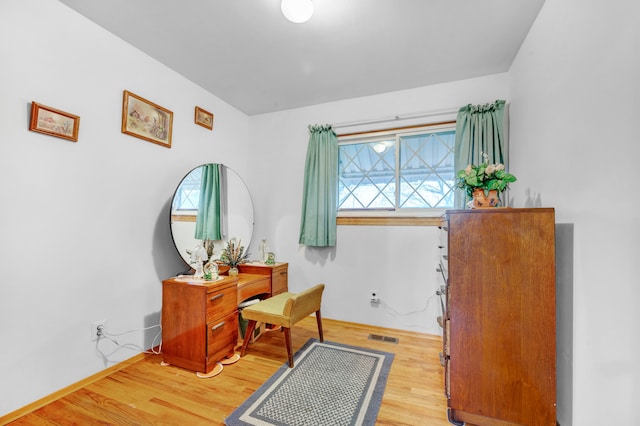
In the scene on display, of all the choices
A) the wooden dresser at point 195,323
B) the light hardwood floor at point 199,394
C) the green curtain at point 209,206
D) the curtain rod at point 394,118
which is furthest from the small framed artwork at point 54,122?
the curtain rod at point 394,118

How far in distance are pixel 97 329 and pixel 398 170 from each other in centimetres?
286

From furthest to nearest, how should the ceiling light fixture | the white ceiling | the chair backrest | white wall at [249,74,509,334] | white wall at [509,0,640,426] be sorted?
white wall at [249,74,509,334] → the chair backrest → the white ceiling → the ceiling light fixture → white wall at [509,0,640,426]

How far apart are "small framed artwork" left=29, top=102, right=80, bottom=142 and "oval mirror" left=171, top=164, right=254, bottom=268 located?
77cm

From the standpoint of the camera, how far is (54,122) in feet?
5.41

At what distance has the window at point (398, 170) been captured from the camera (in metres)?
2.67

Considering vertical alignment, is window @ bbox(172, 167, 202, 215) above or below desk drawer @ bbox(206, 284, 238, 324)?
above

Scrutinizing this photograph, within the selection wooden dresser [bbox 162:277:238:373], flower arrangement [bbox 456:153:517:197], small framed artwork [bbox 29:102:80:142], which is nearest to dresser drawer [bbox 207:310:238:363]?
wooden dresser [bbox 162:277:238:373]

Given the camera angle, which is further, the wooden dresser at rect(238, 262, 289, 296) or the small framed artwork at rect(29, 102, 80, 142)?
the wooden dresser at rect(238, 262, 289, 296)

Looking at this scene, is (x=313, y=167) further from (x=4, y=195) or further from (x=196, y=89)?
(x=4, y=195)

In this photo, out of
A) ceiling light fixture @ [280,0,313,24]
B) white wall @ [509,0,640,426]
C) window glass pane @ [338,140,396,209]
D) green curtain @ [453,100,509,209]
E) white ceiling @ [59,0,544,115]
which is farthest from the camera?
window glass pane @ [338,140,396,209]

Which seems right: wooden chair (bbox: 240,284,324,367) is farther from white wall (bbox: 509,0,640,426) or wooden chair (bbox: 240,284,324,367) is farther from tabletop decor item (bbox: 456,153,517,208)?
white wall (bbox: 509,0,640,426)

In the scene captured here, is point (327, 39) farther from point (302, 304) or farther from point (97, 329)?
point (97, 329)

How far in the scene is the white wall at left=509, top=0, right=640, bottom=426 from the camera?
38.6 inches

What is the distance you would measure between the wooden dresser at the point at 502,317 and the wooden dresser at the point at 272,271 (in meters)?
1.76
